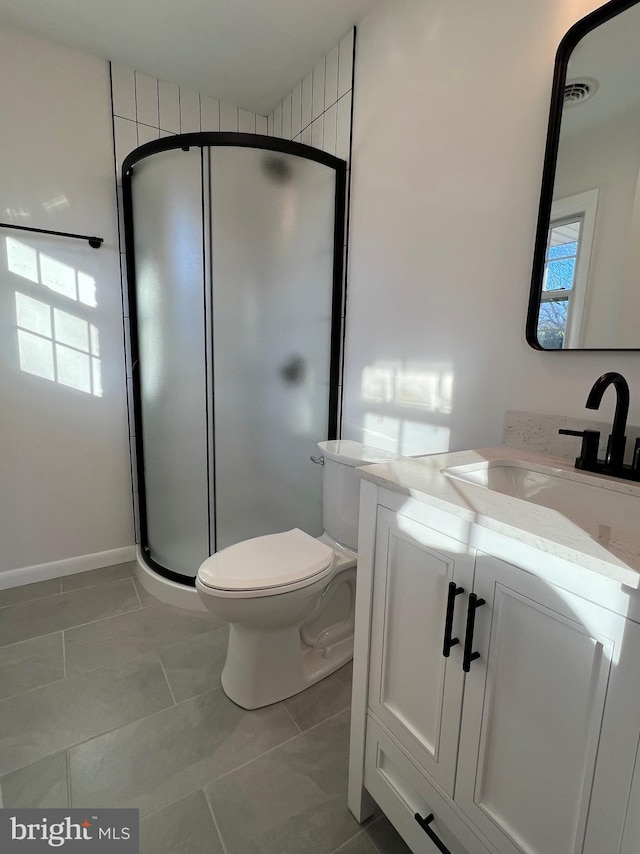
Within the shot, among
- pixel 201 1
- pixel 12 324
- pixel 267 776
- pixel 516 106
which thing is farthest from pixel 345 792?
pixel 201 1

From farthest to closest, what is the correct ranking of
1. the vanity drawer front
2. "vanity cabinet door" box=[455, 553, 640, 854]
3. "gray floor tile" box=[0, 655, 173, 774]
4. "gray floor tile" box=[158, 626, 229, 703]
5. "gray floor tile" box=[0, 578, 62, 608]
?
"gray floor tile" box=[0, 578, 62, 608] < "gray floor tile" box=[158, 626, 229, 703] < "gray floor tile" box=[0, 655, 173, 774] < the vanity drawer front < "vanity cabinet door" box=[455, 553, 640, 854]

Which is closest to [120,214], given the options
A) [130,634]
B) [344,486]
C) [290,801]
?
[344,486]

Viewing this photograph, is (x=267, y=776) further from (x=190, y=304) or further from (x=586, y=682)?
(x=190, y=304)

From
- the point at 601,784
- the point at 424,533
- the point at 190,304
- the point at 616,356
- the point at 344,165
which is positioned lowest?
the point at 601,784

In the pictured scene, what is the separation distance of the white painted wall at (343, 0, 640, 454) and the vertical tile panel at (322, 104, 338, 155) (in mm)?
160

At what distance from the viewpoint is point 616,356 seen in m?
1.07

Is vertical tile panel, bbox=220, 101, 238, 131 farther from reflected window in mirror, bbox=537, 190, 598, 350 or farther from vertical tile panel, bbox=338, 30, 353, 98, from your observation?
reflected window in mirror, bbox=537, 190, 598, 350

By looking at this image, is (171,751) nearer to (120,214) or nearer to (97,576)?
(97,576)

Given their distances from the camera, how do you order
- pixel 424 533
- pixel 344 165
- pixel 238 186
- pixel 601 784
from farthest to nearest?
1. pixel 344 165
2. pixel 238 186
3. pixel 424 533
4. pixel 601 784

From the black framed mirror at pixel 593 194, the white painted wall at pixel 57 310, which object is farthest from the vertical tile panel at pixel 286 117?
the black framed mirror at pixel 593 194

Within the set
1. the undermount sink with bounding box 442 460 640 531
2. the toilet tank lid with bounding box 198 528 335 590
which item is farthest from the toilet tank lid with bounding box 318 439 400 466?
the undermount sink with bounding box 442 460 640 531

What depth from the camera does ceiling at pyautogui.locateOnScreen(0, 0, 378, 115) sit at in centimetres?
168

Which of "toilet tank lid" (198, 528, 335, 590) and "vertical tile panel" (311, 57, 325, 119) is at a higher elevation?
"vertical tile panel" (311, 57, 325, 119)

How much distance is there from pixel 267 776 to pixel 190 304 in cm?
176
